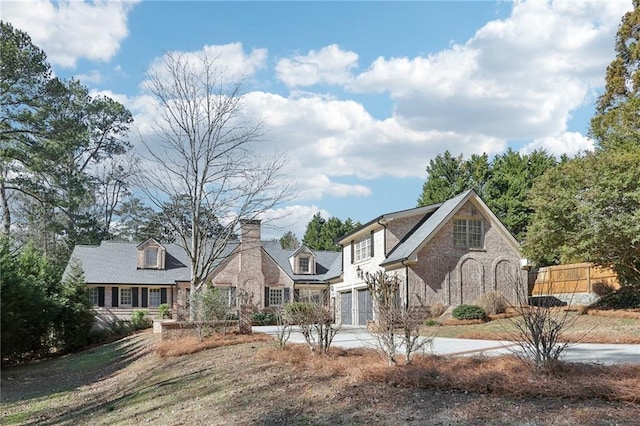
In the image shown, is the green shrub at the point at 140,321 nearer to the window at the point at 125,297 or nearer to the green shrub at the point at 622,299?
the window at the point at 125,297

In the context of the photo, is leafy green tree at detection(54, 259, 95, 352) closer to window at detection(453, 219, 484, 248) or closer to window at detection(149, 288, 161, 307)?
window at detection(149, 288, 161, 307)

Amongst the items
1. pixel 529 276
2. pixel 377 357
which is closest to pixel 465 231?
pixel 529 276

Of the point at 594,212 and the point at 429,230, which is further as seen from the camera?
the point at 429,230

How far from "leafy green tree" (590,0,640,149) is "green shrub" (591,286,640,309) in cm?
738

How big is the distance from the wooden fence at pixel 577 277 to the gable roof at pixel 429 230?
2.30m

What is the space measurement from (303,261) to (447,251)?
15.1 metres

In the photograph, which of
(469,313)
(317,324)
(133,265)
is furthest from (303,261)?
(317,324)

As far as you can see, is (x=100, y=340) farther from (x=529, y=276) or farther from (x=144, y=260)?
(x=529, y=276)

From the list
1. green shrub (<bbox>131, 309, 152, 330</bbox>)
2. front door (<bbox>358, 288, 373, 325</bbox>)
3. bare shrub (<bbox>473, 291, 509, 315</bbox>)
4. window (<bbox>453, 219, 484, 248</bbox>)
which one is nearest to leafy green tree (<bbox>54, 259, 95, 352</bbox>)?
green shrub (<bbox>131, 309, 152, 330</bbox>)

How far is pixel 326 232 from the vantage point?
64438 millimetres

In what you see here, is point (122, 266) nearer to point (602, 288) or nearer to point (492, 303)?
point (492, 303)

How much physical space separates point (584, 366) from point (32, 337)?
23460 millimetres

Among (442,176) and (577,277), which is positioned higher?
(442,176)

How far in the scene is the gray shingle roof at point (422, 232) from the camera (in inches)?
1041
